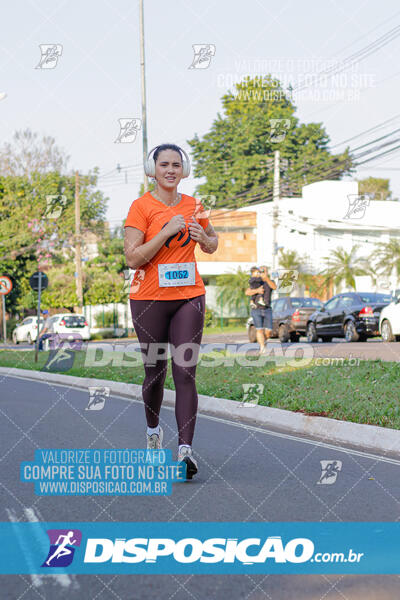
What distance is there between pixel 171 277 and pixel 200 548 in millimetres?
2007

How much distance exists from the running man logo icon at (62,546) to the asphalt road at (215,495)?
0.21m

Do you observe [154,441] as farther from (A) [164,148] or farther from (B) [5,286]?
(B) [5,286]

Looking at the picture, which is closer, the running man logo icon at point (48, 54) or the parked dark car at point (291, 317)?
the running man logo icon at point (48, 54)

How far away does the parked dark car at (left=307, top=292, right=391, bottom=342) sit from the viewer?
22.9 meters

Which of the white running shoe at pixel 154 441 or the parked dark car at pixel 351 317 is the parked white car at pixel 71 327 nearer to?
the parked dark car at pixel 351 317

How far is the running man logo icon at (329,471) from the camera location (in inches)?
209

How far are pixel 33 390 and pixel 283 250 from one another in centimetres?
3795

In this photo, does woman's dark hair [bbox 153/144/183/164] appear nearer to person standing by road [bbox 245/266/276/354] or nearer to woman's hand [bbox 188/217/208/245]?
woman's hand [bbox 188/217/208/245]

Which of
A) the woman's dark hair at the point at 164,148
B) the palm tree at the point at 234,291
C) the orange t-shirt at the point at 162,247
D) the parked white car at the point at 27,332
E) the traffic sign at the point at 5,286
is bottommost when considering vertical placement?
the parked white car at the point at 27,332

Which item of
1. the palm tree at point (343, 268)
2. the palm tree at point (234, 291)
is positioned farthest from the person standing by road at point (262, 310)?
the palm tree at point (343, 268)

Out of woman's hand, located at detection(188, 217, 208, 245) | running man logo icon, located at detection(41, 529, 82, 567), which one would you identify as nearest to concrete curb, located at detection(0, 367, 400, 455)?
woman's hand, located at detection(188, 217, 208, 245)

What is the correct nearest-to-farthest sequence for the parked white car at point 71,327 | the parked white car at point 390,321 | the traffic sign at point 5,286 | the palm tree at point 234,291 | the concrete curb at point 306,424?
the concrete curb at point 306,424, the parked white car at point 390,321, the traffic sign at point 5,286, the parked white car at point 71,327, the palm tree at point 234,291

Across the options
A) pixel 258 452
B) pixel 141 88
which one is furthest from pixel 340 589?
pixel 141 88

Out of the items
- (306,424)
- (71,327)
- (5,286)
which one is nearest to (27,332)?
(71,327)
